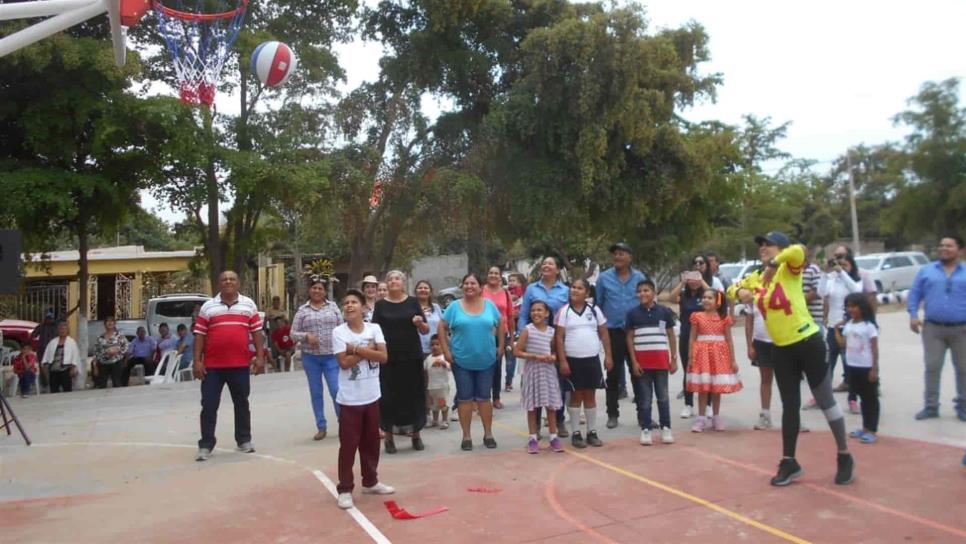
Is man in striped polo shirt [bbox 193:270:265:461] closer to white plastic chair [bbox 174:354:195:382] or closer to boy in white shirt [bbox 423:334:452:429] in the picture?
boy in white shirt [bbox 423:334:452:429]

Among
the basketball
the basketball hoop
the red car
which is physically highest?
the basketball hoop

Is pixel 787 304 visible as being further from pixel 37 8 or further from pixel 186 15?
pixel 186 15

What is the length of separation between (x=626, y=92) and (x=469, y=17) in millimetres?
5158

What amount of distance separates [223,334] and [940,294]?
7146 mm

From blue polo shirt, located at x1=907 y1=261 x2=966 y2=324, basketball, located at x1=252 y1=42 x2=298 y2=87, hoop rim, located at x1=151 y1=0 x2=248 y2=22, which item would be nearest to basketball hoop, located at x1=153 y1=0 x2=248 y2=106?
hoop rim, located at x1=151 y1=0 x2=248 y2=22

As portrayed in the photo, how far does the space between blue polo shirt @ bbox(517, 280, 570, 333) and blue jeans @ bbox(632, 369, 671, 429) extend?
1055mm

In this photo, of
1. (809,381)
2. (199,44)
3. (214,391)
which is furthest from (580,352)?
(199,44)

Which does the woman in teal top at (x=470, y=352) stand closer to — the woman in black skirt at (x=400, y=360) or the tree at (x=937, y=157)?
the woman in black skirt at (x=400, y=360)

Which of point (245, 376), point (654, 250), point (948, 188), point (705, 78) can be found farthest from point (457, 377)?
point (948, 188)

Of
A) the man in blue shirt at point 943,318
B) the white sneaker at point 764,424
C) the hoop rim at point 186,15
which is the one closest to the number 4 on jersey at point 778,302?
the white sneaker at point 764,424

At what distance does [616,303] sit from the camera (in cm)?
836

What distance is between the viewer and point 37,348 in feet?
49.4

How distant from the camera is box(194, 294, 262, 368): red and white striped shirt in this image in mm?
7762

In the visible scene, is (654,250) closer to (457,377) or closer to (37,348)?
(37,348)
